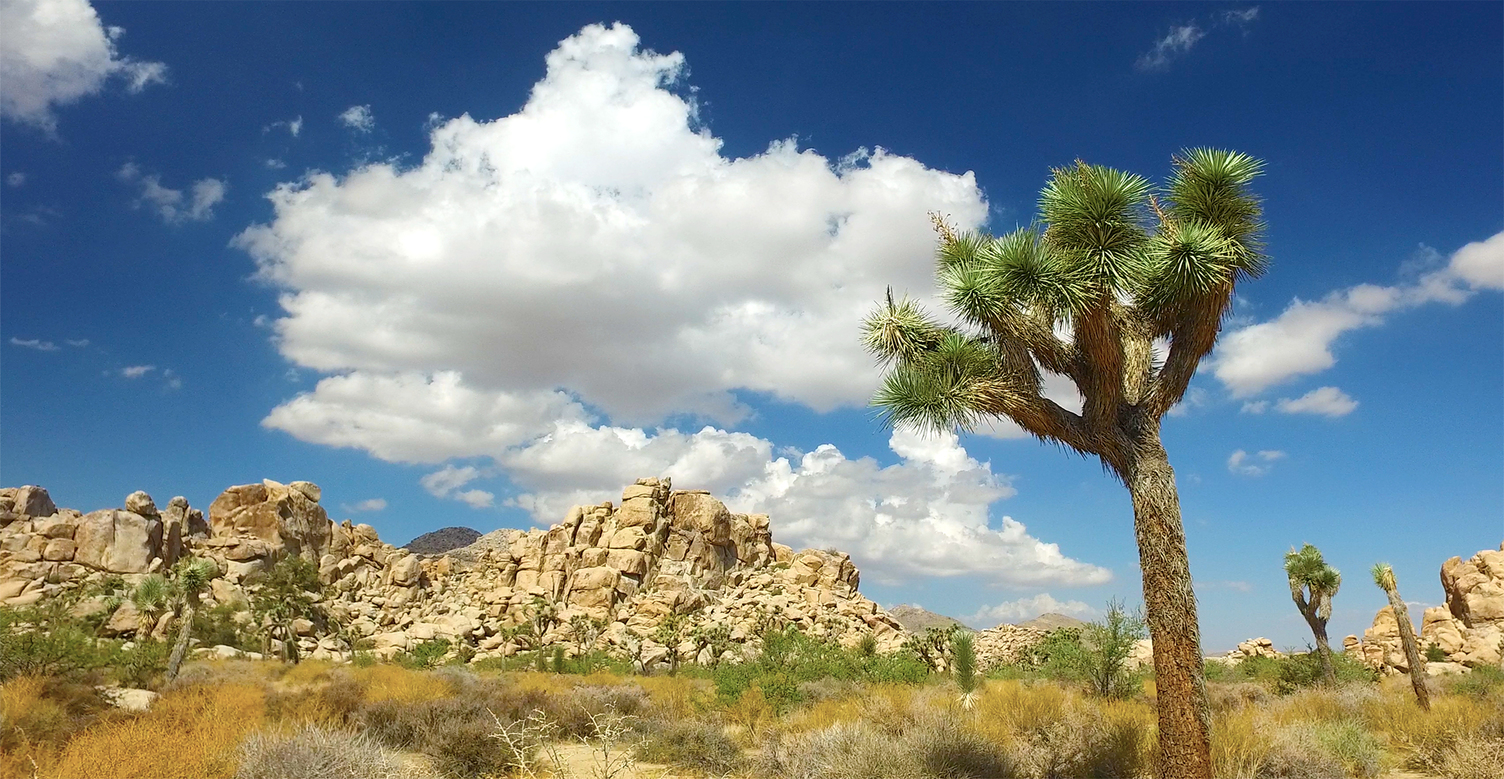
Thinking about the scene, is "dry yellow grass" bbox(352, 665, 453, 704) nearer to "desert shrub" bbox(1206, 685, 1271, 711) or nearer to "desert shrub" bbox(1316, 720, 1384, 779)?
"desert shrub" bbox(1316, 720, 1384, 779)

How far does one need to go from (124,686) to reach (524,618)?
4246 cm

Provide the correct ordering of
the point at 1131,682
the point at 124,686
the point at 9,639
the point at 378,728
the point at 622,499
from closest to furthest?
the point at 378,728 < the point at 9,639 < the point at 124,686 < the point at 1131,682 < the point at 622,499

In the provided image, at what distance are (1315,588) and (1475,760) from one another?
17189 mm

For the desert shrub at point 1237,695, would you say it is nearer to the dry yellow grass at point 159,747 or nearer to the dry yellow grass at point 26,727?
the dry yellow grass at point 159,747

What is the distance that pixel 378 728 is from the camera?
13.1 m

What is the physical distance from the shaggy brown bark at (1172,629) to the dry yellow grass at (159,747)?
10403 mm

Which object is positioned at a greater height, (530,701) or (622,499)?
(622,499)

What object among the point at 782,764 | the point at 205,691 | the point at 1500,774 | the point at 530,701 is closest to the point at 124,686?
the point at 205,691

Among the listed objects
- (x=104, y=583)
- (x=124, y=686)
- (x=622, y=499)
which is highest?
(x=622, y=499)

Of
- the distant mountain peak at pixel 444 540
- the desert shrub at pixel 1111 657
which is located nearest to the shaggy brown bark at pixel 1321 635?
the desert shrub at pixel 1111 657

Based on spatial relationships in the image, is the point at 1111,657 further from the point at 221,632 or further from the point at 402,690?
the point at 221,632

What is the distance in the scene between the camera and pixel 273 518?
229ft

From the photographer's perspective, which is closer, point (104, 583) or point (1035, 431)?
point (1035, 431)

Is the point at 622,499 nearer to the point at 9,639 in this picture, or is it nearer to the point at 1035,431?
the point at 9,639
